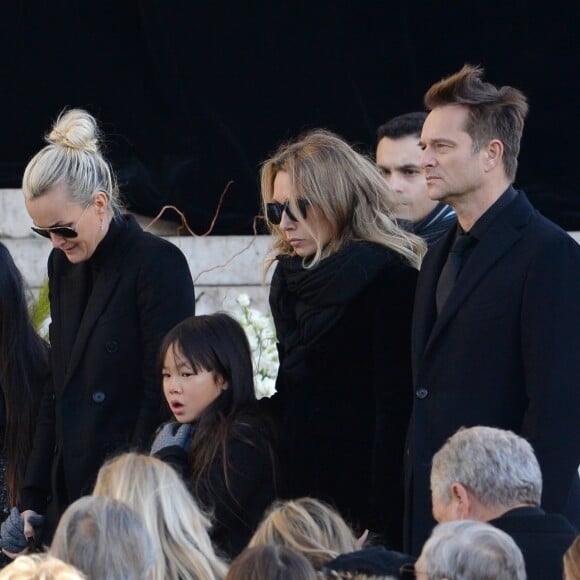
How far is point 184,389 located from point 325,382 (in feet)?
1.32

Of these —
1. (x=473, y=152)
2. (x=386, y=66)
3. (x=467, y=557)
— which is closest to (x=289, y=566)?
(x=467, y=557)

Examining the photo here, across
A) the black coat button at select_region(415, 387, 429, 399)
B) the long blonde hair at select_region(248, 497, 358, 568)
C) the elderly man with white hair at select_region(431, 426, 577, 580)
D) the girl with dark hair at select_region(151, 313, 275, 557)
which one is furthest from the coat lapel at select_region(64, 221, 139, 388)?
the elderly man with white hair at select_region(431, 426, 577, 580)

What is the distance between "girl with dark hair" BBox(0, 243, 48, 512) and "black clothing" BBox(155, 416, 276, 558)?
2.67ft

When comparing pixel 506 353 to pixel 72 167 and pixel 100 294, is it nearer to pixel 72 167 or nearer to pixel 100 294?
pixel 100 294

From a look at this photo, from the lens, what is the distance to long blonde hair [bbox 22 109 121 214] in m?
4.28

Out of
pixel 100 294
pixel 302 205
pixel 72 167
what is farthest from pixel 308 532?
pixel 72 167

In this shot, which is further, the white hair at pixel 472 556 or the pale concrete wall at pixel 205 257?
the pale concrete wall at pixel 205 257

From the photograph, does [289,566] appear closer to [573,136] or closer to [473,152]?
[473,152]

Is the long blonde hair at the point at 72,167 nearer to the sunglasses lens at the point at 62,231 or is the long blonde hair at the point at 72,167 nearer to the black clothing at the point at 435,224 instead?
the sunglasses lens at the point at 62,231

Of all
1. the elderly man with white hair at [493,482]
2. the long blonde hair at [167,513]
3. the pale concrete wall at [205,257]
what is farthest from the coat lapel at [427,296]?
the pale concrete wall at [205,257]

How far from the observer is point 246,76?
20.8ft

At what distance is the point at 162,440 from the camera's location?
Result: 4.15 m

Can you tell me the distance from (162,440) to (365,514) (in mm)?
578

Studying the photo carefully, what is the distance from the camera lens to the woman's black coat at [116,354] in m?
4.30
